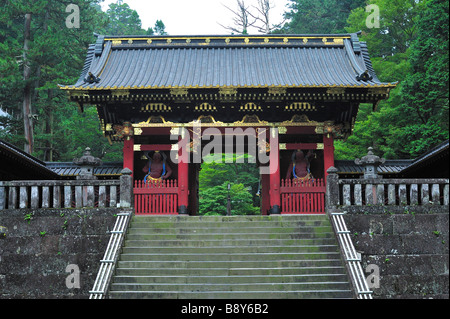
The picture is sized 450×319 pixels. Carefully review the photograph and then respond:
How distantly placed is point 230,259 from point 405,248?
4018 millimetres

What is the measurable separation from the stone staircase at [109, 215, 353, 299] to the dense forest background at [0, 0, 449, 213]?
373 inches

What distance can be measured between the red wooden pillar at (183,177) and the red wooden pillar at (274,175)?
8.92ft

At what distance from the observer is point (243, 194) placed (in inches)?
1065

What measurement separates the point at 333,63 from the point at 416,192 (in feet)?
23.8

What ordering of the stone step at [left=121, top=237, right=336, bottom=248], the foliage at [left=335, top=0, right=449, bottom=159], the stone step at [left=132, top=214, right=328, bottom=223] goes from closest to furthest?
the stone step at [left=121, top=237, right=336, bottom=248], the stone step at [left=132, top=214, right=328, bottom=223], the foliage at [left=335, top=0, right=449, bottom=159]

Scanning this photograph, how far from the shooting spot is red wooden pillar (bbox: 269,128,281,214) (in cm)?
1445

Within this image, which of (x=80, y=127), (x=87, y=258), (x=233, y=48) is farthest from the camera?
(x=80, y=127)

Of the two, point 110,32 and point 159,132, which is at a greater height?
point 110,32

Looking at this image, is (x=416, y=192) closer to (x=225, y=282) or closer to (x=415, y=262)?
(x=415, y=262)

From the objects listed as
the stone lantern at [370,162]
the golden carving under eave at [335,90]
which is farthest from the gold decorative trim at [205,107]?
the stone lantern at [370,162]

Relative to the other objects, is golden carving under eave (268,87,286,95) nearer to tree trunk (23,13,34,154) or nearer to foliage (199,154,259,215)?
foliage (199,154,259,215)

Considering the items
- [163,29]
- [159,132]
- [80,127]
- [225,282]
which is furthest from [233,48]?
[163,29]

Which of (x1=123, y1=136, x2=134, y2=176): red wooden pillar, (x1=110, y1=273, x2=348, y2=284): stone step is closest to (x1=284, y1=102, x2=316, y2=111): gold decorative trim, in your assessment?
(x1=123, y1=136, x2=134, y2=176): red wooden pillar

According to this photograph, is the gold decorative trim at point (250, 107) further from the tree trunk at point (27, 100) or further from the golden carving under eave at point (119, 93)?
the tree trunk at point (27, 100)
